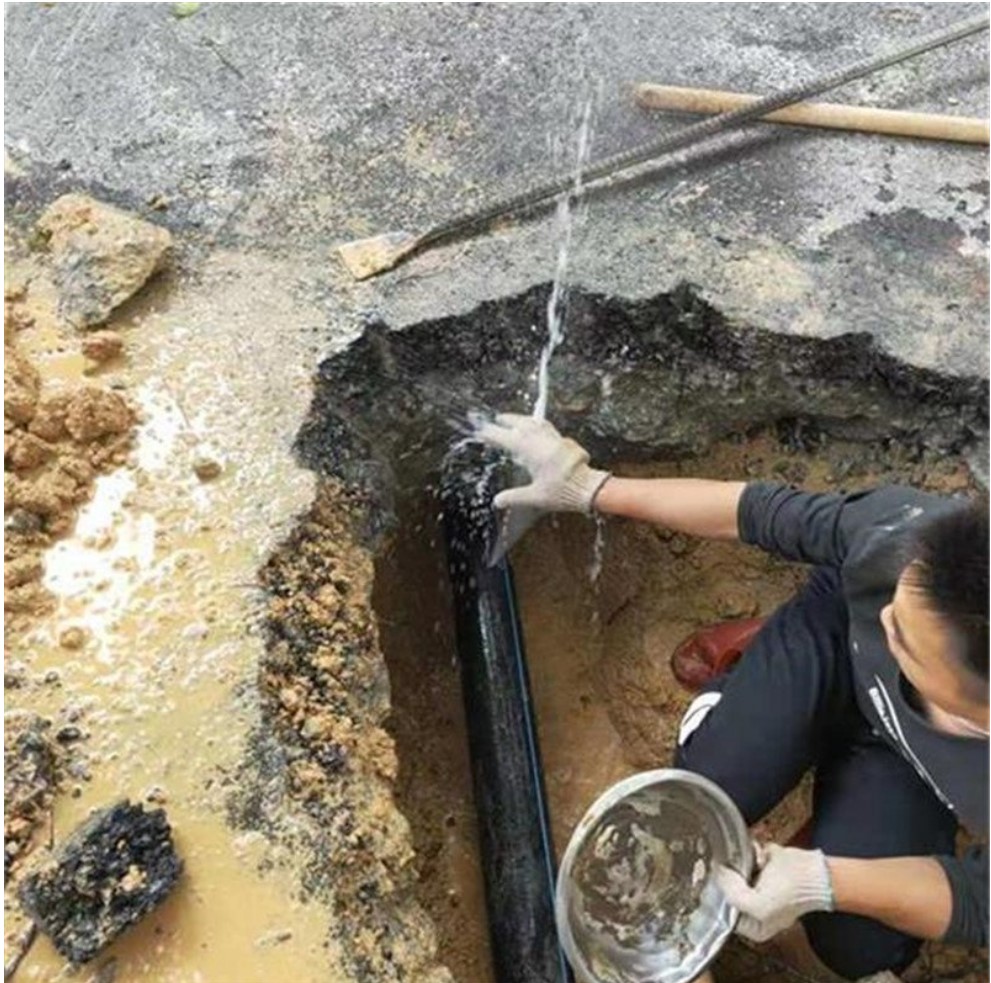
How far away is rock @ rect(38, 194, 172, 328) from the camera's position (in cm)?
247

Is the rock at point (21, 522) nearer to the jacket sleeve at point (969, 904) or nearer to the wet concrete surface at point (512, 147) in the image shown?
the wet concrete surface at point (512, 147)

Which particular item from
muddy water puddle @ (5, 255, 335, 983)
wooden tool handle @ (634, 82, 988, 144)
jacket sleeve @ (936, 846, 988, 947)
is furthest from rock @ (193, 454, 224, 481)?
jacket sleeve @ (936, 846, 988, 947)

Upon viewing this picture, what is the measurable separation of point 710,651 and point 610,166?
1.10 metres

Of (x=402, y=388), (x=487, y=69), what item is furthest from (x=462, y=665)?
(x=487, y=69)

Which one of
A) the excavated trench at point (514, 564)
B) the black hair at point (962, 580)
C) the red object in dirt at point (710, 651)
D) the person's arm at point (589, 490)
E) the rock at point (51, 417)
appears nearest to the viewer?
the black hair at point (962, 580)

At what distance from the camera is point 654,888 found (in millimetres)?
2262

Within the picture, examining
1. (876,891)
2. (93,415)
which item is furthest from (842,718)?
(93,415)

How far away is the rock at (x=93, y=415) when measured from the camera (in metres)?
2.28

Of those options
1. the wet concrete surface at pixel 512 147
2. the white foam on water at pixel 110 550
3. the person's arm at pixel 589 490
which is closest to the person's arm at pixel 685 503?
the person's arm at pixel 589 490

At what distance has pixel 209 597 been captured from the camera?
2158 millimetres

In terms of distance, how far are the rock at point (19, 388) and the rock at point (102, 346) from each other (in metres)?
0.11

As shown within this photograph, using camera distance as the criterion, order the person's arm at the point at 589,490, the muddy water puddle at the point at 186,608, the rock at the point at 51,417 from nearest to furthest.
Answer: the muddy water puddle at the point at 186,608, the rock at the point at 51,417, the person's arm at the point at 589,490

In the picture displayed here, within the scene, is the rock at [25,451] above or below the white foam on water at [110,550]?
above

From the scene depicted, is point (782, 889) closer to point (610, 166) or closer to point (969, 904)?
point (969, 904)
